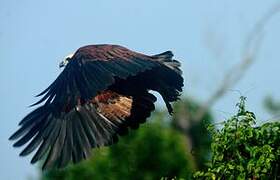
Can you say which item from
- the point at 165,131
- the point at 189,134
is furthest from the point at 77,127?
the point at 189,134

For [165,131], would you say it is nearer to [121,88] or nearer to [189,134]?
[189,134]

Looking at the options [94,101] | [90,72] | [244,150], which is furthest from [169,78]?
[244,150]

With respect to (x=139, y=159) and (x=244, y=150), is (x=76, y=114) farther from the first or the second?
(x=139, y=159)

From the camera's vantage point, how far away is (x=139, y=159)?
15.6m

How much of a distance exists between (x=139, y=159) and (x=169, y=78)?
10105mm

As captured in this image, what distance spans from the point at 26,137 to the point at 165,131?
1200 centimetres

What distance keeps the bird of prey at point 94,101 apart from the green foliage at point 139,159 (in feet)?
29.0

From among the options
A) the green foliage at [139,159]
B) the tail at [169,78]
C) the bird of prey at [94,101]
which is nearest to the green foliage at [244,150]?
the bird of prey at [94,101]

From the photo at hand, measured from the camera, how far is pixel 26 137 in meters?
4.76

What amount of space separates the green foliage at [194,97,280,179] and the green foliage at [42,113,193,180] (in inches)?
409

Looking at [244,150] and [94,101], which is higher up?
[94,101]

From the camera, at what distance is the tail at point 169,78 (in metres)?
5.60

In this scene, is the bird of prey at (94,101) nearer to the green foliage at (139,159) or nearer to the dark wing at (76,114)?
the dark wing at (76,114)

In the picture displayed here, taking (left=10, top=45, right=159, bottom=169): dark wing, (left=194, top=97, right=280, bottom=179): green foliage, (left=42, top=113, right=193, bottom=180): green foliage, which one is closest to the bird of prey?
(left=10, top=45, right=159, bottom=169): dark wing
